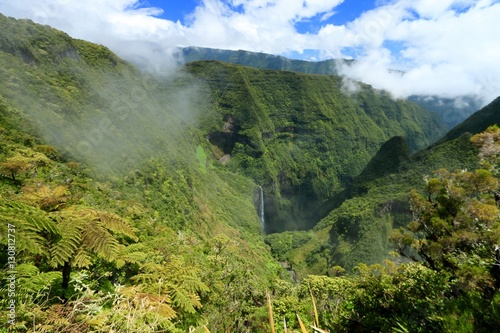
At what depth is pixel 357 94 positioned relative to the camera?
642ft

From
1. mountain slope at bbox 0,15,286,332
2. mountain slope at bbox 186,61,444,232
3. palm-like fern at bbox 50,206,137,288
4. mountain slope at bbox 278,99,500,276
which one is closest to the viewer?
mountain slope at bbox 0,15,286,332

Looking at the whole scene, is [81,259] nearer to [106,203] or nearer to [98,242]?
[98,242]

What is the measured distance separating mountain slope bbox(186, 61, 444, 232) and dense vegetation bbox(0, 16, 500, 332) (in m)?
0.89

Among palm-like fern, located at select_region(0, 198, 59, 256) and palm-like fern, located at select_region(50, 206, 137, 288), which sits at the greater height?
palm-like fern, located at select_region(0, 198, 59, 256)

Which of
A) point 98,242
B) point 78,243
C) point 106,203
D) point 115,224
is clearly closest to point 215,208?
point 106,203


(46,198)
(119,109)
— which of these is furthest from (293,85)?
(46,198)

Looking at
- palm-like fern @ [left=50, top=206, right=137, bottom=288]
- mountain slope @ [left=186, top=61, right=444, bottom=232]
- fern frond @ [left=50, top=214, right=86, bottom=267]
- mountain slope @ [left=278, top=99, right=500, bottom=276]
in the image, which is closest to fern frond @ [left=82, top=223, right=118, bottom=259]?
palm-like fern @ [left=50, top=206, right=137, bottom=288]

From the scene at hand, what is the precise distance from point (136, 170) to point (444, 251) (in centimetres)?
4238

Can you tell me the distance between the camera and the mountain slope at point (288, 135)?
128 metres

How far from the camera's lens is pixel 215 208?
7950cm

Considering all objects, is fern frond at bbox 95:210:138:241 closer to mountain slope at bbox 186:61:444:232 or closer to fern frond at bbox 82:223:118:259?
fern frond at bbox 82:223:118:259

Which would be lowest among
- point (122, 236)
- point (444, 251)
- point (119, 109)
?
point (444, 251)

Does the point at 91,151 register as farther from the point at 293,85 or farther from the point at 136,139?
the point at 293,85

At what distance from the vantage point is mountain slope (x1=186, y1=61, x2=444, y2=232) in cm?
12838
